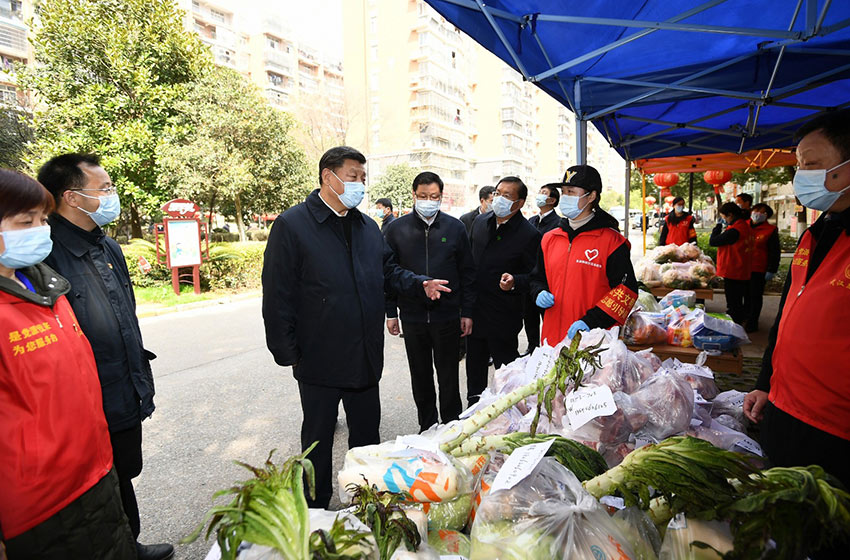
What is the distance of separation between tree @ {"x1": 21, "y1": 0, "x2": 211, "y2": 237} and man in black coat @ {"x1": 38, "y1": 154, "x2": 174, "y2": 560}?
12252 millimetres

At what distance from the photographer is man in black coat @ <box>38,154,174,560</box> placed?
2049 millimetres

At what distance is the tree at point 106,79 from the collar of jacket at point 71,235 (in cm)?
1240

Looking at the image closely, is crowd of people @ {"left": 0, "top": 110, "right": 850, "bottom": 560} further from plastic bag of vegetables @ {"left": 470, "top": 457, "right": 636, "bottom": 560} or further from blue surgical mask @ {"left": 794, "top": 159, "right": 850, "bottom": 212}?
plastic bag of vegetables @ {"left": 470, "top": 457, "right": 636, "bottom": 560}

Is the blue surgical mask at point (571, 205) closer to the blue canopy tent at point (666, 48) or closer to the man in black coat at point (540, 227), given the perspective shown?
the blue canopy tent at point (666, 48)

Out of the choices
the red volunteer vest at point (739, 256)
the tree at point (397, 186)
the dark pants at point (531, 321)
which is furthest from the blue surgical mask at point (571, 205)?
the tree at point (397, 186)

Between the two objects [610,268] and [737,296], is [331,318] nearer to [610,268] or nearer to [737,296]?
[610,268]

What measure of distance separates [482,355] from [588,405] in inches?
96.4

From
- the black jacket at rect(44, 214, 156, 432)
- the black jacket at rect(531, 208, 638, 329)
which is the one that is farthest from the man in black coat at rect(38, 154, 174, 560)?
the black jacket at rect(531, 208, 638, 329)

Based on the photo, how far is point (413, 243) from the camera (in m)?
3.75

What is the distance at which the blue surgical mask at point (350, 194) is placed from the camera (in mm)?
2742

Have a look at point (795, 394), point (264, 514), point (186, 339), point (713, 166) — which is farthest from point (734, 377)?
point (186, 339)

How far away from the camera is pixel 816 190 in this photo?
181 centimetres

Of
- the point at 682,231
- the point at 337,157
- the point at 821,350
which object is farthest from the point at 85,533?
the point at 682,231

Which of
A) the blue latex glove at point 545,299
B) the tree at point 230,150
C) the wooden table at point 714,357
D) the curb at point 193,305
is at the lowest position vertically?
the curb at point 193,305
